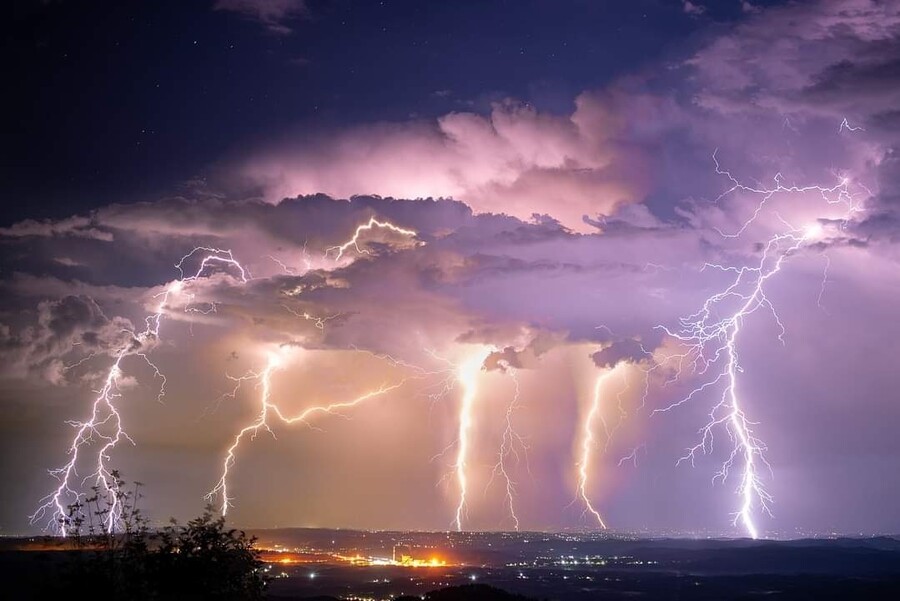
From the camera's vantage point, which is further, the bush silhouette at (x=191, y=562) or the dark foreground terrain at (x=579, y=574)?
the dark foreground terrain at (x=579, y=574)

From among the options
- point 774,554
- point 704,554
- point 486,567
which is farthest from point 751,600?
point 704,554

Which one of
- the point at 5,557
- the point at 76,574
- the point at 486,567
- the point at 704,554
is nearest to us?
the point at 76,574

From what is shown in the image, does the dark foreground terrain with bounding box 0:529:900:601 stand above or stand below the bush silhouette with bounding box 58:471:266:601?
below

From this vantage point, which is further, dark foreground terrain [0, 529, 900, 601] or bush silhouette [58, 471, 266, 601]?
dark foreground terrain [0, 529, 900, 601]

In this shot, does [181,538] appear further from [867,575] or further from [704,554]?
[704,554]

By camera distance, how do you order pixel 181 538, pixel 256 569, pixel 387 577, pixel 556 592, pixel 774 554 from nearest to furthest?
1. pixel 181 538
2. pixel 256 569
3. pixel 556 592
4. pixel 387 577
5. pixel 774 554

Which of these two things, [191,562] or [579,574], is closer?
[191,562]

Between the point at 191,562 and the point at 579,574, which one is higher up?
the point at 191,562

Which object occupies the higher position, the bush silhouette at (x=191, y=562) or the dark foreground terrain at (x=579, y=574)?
the bush silhouette at (x=191, y=562)
